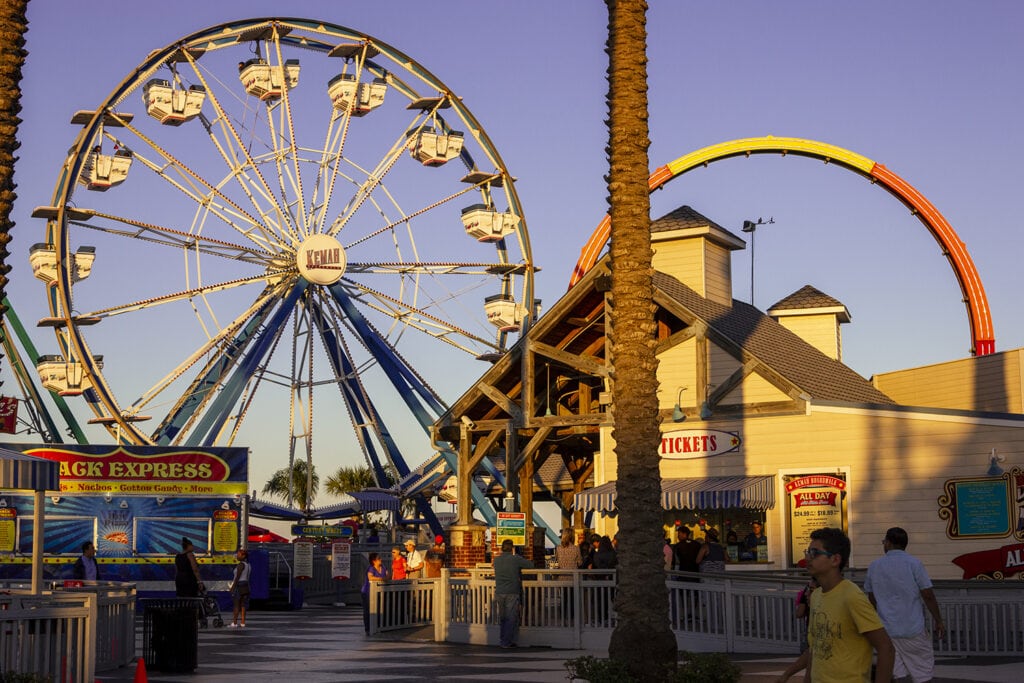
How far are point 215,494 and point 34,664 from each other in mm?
14881

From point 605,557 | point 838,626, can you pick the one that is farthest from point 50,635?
point 605,557

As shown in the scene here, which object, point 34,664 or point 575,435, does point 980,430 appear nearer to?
point 575,435

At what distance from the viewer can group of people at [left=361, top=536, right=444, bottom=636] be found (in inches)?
900

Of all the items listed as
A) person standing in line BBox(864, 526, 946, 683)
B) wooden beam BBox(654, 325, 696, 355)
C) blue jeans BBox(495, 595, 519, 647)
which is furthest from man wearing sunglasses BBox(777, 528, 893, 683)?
wooden beam BBox(654, 325, 696, 355)

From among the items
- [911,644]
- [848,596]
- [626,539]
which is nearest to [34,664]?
[626,539]

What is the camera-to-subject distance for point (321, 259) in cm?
3869

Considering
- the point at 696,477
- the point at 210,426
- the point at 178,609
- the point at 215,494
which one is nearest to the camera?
the point at 178,609

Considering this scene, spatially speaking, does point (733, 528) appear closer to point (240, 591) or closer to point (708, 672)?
point (240, 591)

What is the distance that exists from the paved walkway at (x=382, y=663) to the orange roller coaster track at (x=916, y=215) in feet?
61.9

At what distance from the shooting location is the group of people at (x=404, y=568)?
2285 centimetres

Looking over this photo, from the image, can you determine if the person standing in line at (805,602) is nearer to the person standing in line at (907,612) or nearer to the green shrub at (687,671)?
the person standing in line at (907,612)

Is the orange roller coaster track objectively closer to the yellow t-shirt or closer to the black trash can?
the black trash can

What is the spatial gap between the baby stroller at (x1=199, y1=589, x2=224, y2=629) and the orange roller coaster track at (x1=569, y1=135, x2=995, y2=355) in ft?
51.1

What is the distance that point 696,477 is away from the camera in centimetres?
2414
